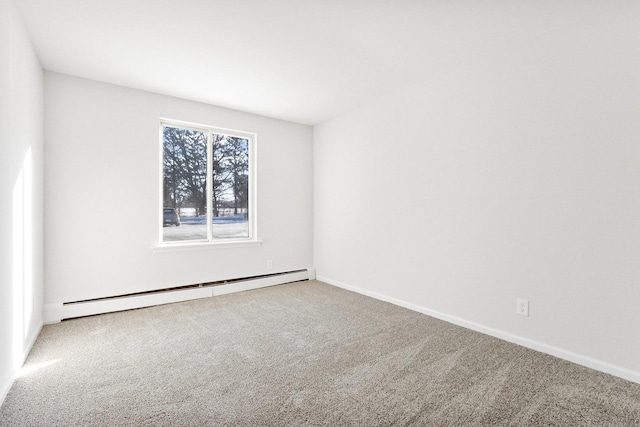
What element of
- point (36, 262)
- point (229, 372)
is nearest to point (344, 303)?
point (229, 372)

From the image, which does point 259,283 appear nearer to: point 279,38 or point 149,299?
point 149,299

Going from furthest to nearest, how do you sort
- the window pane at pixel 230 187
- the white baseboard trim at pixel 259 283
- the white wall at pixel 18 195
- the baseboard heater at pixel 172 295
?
the window pane at pixel 230 187
the white baseboard trim at pixel 259 283
the baseboard heater at pixel 172 295
the white wall at pixel 18 195

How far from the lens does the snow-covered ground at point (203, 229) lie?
12.2ft

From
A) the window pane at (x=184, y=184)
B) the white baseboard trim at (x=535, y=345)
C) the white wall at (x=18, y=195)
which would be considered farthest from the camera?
the window pane at (x=184, y=184)

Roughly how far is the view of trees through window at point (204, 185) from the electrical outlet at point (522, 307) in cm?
323

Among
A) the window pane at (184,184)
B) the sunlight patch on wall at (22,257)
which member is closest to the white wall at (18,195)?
the sunlight patch on wall at (22,257)

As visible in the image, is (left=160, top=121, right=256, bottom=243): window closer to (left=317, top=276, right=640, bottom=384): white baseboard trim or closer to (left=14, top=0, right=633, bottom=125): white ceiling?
(left=14, top=0, right=633, bottom=125): white ceiling

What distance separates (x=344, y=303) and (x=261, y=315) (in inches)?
38.3

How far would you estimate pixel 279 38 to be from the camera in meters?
2.38

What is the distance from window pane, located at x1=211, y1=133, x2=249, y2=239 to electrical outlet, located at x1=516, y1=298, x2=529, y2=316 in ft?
10.6

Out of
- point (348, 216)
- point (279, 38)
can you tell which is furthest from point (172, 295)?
point (279, 38)

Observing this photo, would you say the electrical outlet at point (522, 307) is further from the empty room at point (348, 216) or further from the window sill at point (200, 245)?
the window sill at point (200, 245)

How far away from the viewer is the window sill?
11.5 ft

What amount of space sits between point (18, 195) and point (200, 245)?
1.85 m
